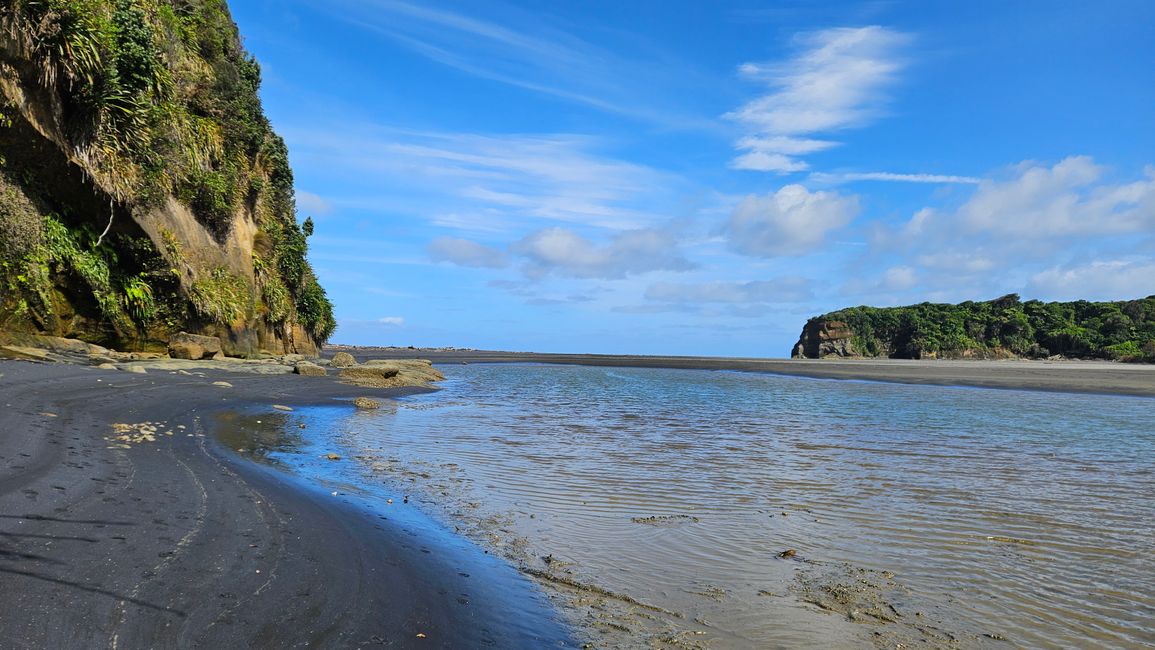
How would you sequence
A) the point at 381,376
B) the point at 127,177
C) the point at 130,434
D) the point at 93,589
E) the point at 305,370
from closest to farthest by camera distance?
the point at 93,589, the point at 130,434, the point at 127,177, the point at 305,370, the point at 381,376

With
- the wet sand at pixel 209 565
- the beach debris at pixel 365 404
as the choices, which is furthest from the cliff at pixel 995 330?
the wet sand at pixel 209 565

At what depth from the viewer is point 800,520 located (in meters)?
7.13

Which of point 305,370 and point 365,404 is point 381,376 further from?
point 365,404

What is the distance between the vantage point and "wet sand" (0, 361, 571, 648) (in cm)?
315

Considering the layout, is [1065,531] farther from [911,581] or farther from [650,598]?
[650,598]

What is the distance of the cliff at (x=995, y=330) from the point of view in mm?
57562

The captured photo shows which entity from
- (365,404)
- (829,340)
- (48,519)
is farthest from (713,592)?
(829,340)

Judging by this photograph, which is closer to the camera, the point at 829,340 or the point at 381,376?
the point at 381,376

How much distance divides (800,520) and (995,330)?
73.5 metres

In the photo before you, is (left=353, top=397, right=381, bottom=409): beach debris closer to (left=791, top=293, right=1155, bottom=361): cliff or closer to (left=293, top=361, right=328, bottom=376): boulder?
(left=293, top=361, right=328, bottom=376): boulder

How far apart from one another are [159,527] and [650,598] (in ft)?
12.5

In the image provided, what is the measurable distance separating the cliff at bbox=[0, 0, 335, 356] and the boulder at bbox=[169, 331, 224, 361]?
32 centimetres

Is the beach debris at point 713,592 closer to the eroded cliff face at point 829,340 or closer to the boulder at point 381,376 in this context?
the boulder at point 381,376

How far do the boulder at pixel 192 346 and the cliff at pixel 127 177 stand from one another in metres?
0.32
